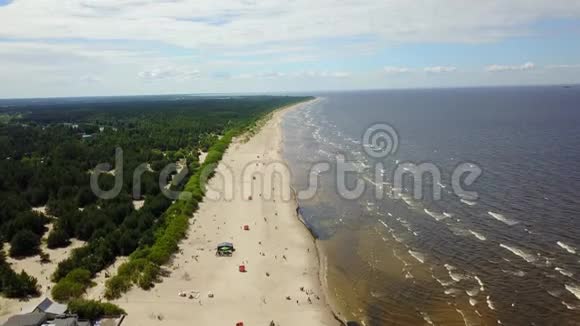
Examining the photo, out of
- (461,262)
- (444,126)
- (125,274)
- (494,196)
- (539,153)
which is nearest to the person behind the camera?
(125,274)

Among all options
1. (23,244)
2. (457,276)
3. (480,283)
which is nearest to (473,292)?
(480,283)

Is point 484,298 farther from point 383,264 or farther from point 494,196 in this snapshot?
point 494,196

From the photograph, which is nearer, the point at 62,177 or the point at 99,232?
the point at 99,232

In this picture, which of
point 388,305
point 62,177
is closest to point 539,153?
point 388,305

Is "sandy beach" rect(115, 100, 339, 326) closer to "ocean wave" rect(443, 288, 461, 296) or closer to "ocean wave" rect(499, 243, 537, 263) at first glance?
"ocean wave" rect(443, 288, 461, 296)

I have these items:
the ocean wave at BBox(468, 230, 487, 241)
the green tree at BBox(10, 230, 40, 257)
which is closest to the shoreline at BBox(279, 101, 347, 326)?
the ocean wave at BBox(468, 230, 487, 241)

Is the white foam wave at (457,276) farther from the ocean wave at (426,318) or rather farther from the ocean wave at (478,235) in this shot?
the ocean wave at (478,235)

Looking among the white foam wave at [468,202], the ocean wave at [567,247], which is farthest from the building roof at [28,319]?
the white foam wave at [468,202]
